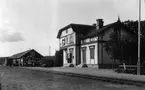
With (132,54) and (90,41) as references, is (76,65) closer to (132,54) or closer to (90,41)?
(90,41)

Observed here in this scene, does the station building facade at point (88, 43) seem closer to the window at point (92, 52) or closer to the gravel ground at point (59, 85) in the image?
the window at point (92, 52)

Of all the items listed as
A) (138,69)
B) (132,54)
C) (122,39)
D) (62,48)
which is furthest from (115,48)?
(62,48)

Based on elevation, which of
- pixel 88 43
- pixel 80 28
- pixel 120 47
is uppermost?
pixel 80 28

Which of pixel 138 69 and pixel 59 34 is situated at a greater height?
pixel 59 34

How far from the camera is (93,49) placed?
36531 mm

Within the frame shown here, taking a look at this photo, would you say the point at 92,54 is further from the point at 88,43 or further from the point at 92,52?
the point at 88,43

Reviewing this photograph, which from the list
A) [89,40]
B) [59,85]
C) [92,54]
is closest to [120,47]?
[92,54]

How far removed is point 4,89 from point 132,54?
70.1ft

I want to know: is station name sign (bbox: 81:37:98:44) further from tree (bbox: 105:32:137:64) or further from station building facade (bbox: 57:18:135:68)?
tree (bbox: 105:32:137:64)

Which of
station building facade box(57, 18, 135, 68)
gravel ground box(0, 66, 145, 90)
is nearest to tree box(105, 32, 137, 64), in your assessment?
station building facade box(57, 18, 135, 68)

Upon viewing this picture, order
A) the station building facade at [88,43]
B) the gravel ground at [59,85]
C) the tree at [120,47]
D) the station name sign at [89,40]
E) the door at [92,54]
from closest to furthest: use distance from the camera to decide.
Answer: the gravel ground at [59,85] < the tree at [120,47] < the station building facade at [88,43] < the station name sign at [89,40] < the door at [92,54]

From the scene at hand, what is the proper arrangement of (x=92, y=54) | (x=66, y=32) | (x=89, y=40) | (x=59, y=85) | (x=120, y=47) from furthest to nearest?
(x=66, y=32), (x=89, y=40), (x=92, y=54), (x=120, y=47), (x=59, y=85)

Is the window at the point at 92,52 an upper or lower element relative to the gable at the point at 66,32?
lower

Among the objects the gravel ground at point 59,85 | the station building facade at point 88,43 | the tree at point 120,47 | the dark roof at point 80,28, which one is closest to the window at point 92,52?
the station building facade at point 88,43
